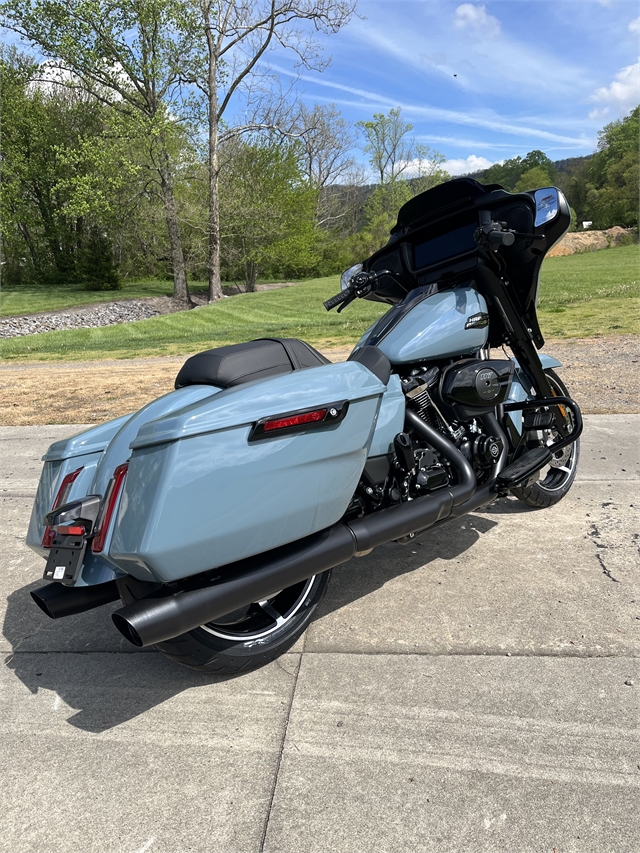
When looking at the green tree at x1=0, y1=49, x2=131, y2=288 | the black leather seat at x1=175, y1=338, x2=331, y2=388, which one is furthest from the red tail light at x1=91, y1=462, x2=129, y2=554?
the green tree at x1=0, y1=49, x2=131, y2=288

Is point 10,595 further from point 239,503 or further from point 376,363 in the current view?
point 376,363

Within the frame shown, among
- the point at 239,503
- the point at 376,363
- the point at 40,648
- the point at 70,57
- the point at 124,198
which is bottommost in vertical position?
the point at 40,648

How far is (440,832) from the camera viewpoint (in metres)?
1.72

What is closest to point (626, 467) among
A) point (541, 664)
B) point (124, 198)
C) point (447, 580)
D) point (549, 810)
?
point (447, 580)

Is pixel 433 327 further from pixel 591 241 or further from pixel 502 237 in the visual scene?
pixel 591 241

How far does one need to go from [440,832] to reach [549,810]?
0.32m

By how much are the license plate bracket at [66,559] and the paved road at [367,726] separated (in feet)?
1.77

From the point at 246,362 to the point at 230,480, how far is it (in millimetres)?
625

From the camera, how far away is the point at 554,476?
155 inches

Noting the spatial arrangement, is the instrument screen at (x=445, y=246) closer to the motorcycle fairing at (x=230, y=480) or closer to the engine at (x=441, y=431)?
the engine at (x=441, y=431)

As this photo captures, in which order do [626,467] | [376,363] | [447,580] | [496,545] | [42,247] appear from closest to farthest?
[376,363] < [447,580] < [496,545] < [626,467] < [42,247]

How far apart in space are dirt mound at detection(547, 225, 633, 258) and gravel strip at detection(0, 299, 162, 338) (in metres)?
23.7

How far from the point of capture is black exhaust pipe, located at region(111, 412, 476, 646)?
192 cm

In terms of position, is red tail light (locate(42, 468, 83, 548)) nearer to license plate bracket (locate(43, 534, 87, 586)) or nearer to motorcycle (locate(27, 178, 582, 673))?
motorcycle (locate(27, 178, 582, 673))
